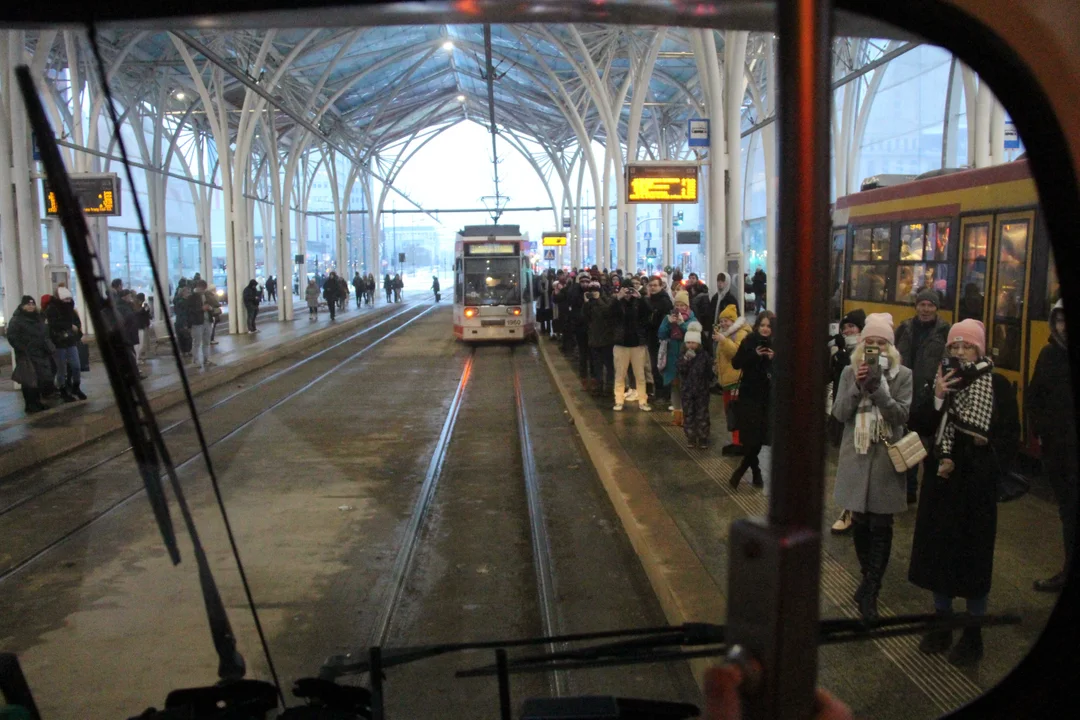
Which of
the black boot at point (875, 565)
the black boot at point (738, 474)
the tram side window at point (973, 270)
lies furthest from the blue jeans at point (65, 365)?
the black boot at point (875, 565)

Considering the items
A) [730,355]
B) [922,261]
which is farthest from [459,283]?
[730,355]

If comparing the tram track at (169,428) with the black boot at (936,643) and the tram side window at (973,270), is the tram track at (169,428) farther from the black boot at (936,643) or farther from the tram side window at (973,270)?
the tram side window at (973,270)

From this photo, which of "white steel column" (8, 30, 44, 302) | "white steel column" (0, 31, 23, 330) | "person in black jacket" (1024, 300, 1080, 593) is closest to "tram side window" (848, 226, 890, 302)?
"person in black jacket" (1024, 300, 1080, 593)

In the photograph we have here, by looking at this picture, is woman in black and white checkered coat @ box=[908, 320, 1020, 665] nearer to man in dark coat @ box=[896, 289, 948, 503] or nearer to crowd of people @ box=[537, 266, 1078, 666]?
crowd of people @ box=[537, 266, 1078, 666]

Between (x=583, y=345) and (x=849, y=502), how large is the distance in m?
12.1

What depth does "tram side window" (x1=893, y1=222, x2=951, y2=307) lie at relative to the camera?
10672 mm

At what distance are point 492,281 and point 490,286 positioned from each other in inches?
6.0

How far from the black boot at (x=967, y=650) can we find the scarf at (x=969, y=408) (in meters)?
1.19

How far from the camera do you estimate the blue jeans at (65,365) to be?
14.5 m

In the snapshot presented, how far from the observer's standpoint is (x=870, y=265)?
12.7 meters

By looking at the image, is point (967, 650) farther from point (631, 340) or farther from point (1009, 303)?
point (631, 340)

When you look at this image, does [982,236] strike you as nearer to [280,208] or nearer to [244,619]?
[244,619]

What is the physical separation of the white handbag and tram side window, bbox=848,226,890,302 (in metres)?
7.44

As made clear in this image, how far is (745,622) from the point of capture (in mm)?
1691
